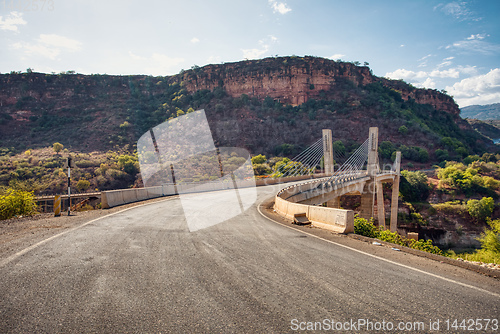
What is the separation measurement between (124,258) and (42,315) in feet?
7.30

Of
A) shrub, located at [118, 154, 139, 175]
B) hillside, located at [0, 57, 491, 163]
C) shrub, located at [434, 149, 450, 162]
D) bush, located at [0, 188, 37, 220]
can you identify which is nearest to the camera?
bush, located at [0, 188, 37, 220]

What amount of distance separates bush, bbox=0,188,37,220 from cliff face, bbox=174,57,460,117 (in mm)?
79422

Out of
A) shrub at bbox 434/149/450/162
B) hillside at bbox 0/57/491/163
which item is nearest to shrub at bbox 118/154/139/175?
hillside at bbox 0/57/491/163

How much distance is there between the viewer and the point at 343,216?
9.27 meters

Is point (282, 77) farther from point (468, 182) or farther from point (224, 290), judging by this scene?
point (224, 290)

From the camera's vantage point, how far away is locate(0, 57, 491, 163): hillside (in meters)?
67.1

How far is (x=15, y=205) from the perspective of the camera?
42.3ft

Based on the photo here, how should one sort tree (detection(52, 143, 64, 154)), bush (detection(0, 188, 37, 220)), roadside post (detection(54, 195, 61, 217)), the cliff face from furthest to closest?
the cliff face
tree (detection(52, 143, 64, 154))
bush (detection(0, 188, 37, 220))
roadside post (detection(54, 195, 61, 217))

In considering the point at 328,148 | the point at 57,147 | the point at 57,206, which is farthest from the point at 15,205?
the point at 57,147

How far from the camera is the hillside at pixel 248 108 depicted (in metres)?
67.1

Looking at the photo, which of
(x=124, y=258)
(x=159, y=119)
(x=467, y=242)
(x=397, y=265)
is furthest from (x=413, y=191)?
(x=159, y=119)

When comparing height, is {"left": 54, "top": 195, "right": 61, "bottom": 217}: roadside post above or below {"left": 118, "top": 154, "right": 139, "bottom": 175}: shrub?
below

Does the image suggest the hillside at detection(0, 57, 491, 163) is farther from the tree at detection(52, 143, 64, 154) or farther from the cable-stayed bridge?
the cable-stayed bridge

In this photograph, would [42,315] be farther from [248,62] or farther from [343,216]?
[248,62]
